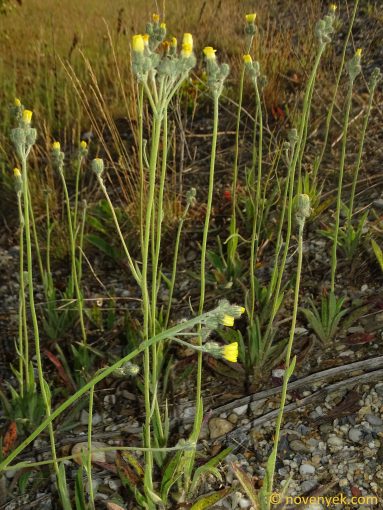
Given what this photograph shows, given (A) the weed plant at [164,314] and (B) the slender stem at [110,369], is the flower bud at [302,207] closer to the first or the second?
(A) the weed plant at [164,314]

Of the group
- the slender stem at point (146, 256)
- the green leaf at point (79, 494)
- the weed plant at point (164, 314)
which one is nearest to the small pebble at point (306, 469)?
the weed plant at point (164, 314)

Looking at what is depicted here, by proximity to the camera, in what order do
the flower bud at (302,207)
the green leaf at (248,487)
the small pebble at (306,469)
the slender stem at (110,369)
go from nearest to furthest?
the slender stem at (110,369) < the flower bud at (302,207) < the green leaf at (248,487) < the small pebble at (306,469)

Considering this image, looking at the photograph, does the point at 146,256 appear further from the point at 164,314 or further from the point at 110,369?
the point at 164,314

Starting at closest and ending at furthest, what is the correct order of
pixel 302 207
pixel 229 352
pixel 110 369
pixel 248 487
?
pixel 110 369 → pixel 229 352 → pixel 302 207 → pixel 248 487

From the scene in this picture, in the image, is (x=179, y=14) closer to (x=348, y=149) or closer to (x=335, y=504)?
(x=348, y=149)

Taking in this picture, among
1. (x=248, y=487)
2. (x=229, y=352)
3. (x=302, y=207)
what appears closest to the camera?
(x=229, y=352)

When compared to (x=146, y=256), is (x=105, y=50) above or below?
below

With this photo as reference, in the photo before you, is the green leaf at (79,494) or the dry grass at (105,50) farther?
the dry grass at (105,50)

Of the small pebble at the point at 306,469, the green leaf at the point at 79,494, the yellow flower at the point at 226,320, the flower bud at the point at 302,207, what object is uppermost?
the flower bud at the point at 302,207

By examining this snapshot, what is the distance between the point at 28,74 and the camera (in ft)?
17.8

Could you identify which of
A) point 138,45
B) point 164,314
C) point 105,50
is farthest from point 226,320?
point 105,50

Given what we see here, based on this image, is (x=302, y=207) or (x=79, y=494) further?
(x=79, y=494)

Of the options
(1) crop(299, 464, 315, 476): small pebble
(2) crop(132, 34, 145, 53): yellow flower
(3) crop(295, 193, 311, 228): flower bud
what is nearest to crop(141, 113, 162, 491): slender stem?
(2) crop(132, 34, 145, 53): yellow flower

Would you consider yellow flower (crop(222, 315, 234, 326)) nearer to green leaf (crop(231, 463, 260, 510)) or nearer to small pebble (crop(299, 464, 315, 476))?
green leaf (crop(231, 463, 260, 510))
